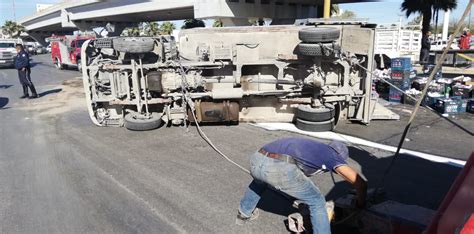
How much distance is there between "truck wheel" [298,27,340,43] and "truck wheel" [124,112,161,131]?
353 centimetres

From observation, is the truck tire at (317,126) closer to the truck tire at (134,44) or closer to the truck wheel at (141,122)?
the truck wheel at (141,122)

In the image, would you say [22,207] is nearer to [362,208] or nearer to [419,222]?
[362,208]

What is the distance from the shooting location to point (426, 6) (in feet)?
87.7

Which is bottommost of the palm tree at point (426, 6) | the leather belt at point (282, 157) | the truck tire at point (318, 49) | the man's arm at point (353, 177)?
the man's arm at point (353, 177)

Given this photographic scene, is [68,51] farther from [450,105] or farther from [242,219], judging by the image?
[242,219]

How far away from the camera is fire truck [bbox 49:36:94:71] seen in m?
21.6

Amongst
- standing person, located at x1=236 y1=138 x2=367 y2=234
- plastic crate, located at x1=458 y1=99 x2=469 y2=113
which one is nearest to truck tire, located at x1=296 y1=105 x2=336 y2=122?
plastic crate, located at x1=458 y1=99 x2=469 y2=113

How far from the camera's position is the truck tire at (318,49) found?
7287mm

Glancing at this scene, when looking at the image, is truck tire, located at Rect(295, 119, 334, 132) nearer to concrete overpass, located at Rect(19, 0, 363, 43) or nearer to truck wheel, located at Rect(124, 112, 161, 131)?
truck wheel, located at Rect(124, 112, 161, 131)

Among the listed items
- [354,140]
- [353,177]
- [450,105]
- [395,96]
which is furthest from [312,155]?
[395,96]

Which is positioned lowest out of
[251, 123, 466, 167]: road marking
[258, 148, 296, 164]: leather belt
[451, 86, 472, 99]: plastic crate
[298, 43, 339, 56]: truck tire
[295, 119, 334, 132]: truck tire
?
[251, 123, 466, 167]: road marking

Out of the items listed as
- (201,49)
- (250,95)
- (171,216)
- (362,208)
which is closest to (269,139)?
(250,95)

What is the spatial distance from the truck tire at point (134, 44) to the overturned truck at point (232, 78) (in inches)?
0.8

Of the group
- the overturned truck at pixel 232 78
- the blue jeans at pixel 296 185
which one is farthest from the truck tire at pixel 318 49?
the blue jeans at pixel 296 185
